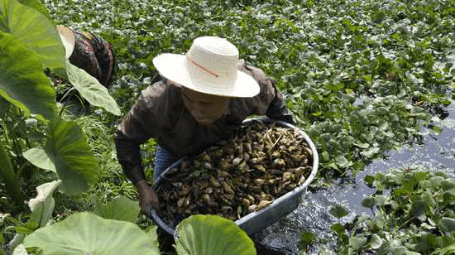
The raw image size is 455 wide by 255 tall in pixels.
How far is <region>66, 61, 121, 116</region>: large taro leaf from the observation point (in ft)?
6.76

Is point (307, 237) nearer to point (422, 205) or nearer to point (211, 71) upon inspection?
point (422, 205)

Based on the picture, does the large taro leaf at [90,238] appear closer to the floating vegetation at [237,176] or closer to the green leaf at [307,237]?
the floating vegetation at [237,176]

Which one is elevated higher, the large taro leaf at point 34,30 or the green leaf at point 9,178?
the large taro leaf at point 34,30

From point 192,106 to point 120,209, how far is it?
71 cm

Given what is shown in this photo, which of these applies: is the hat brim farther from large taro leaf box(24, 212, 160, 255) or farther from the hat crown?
large taro leaf box(24, 212, 160, 255)

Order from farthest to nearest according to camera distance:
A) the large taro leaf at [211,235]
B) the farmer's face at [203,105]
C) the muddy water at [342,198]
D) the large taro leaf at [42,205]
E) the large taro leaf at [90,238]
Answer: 1. the muddy water at [342,198]
2. the farmer's face at [203,105]
3. the large taro leaf at [42,205]
4. the large taro leaf at [211,235]
5. the large taro leaf at [90,238]

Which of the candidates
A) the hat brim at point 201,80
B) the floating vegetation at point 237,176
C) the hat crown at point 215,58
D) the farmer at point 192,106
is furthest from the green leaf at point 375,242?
the hat crown at point 215,58

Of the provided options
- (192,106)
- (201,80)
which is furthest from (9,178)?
(201,80)

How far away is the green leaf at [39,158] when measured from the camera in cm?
186

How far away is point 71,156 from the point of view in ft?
6.68

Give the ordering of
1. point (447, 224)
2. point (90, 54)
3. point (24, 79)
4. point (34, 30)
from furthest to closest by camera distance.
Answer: point (90, 54)
point (447, 224)
point (34, 30)
point (24, 79)

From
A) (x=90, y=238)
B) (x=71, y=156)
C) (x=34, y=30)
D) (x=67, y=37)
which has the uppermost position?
(x=34, y=30)

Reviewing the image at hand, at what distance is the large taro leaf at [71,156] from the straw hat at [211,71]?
44 cm

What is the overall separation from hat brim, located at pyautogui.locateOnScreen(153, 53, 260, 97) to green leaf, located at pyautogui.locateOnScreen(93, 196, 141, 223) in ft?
2.00
